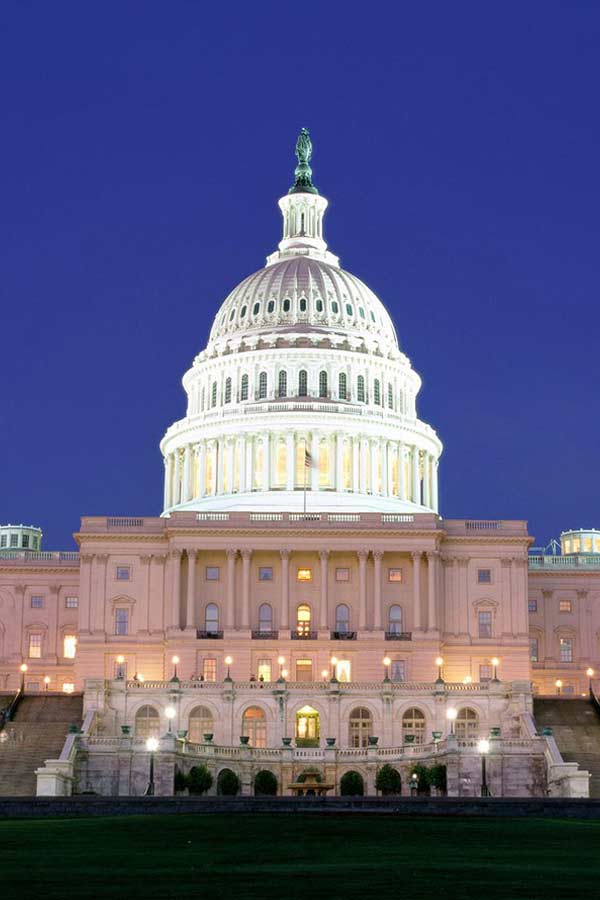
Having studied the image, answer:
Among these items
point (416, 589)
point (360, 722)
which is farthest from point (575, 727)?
point (416, 589)

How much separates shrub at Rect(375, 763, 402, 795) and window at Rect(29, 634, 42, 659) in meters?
50.3

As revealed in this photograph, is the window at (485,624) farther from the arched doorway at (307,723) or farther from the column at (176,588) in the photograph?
the arched doorway at (307,723)

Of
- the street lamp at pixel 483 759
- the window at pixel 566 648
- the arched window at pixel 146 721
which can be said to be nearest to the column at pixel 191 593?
the arched window at pixel 146 721

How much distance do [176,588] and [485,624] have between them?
2160 cm

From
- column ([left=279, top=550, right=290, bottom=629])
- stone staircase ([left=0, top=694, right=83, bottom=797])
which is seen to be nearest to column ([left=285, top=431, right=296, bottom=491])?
→ column ([left=279, top=550, right=290, bottom=629])

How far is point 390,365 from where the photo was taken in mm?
148500

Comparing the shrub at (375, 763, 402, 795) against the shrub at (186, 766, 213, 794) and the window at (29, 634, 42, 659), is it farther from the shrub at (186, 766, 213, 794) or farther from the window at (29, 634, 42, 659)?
the window at (29, 634, 42, 659)

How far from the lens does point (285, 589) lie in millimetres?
119375

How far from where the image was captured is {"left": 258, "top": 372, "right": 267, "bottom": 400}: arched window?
146 meters

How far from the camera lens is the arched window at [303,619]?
11944 cm

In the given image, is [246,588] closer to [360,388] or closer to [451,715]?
[451,715]

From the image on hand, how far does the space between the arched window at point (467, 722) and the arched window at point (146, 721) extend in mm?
17158
